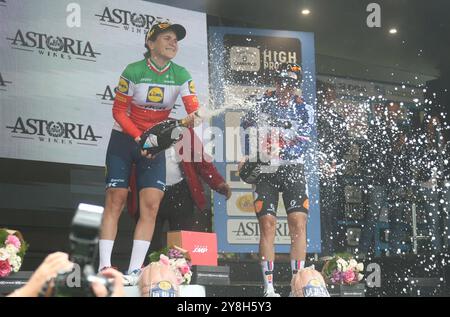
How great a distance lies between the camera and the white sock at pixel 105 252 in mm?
5781

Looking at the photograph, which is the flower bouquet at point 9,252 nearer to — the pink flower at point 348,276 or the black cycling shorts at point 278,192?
the black cycling shorts at point 278,192

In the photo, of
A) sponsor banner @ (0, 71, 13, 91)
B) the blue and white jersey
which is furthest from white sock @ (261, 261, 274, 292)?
sponsor banner @ (0, 71, 13, 91)

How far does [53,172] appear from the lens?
5.79 m

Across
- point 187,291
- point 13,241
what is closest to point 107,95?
point 13,241

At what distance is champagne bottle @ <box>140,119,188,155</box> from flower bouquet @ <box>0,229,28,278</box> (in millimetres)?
1633

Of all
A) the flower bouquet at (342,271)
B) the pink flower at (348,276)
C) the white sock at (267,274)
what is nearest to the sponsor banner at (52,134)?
the white sock at (267,274)

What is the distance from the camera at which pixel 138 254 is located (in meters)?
5.86

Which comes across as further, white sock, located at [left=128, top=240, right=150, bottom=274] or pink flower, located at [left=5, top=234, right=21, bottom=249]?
white sock, located at [left=128, top=240, right=150, bottom=274]

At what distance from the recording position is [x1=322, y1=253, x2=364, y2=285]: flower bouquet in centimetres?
573

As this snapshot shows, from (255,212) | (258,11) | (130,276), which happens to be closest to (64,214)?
(130,276)

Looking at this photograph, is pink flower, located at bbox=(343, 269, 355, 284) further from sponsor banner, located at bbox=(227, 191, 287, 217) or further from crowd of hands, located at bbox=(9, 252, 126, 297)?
crowd of hands, located at bbox=(9, 252, 126, 297)

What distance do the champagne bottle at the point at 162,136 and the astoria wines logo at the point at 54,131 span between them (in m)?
0.37
